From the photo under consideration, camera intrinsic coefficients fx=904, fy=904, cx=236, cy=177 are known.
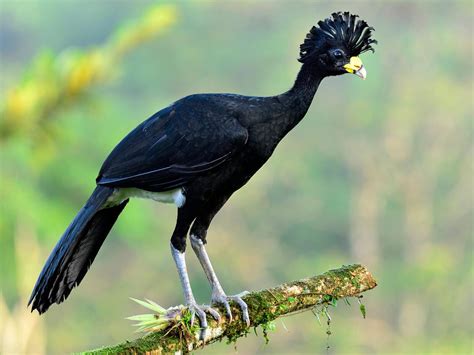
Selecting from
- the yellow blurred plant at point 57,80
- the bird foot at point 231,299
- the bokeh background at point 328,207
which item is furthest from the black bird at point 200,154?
the bokeh background at point 328,207

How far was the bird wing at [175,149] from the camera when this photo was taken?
15.3ft

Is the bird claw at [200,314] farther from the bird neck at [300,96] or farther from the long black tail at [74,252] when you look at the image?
the bird neck at [300,96]

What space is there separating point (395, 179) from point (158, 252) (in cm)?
689

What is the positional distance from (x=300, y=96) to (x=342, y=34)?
1.33ft

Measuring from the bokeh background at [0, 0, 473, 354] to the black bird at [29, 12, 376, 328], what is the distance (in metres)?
15.8

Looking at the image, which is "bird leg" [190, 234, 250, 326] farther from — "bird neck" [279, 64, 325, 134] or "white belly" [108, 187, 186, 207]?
"bird neck" [279, 64, 325, 134]

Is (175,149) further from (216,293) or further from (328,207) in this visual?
(328,207)

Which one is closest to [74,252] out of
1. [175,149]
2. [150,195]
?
[150,195]

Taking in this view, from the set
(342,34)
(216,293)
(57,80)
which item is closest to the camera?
(216,293)

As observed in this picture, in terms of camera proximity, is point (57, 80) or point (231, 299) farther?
point (57, 80)

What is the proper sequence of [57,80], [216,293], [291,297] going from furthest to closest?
[57,80]
[216,293]
[291,297]

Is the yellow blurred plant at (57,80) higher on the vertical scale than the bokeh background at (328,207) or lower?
lower

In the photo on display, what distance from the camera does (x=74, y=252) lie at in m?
4.97

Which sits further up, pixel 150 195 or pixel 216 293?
pixel 150 195
